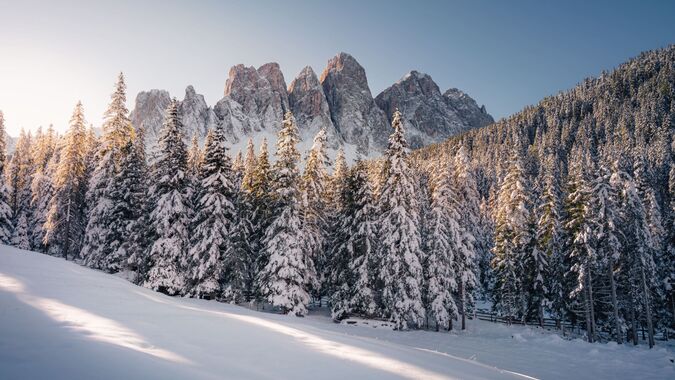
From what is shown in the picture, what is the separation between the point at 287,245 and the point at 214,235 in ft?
19.0

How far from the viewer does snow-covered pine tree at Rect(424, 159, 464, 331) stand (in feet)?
97.3

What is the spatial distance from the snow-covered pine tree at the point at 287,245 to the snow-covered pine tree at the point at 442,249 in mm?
10141

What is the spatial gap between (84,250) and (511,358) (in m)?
35.8

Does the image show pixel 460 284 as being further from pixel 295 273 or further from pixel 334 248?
pixel 295 273

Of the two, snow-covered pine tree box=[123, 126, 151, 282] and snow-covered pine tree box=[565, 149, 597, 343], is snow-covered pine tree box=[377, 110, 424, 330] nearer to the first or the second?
snow-covered pine tree box=[565, 149, 597, 343]

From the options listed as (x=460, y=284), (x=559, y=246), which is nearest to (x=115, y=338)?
(x=460, y=284)

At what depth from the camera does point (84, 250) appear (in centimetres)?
3325

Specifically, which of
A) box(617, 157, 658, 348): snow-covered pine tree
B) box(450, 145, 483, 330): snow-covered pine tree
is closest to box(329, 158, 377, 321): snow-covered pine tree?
box(450, 145, 483, 330): snow-covered pine tree

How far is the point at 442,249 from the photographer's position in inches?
1200

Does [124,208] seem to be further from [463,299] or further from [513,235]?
[513,235]

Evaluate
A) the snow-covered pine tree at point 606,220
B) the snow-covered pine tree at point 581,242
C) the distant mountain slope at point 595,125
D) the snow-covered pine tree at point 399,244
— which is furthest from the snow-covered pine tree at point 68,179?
the distant mountain slope at point 595,125

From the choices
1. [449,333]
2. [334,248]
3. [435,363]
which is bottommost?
[449,333]

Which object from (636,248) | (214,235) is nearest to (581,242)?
(636,248)

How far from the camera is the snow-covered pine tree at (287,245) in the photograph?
27266 millimetres
